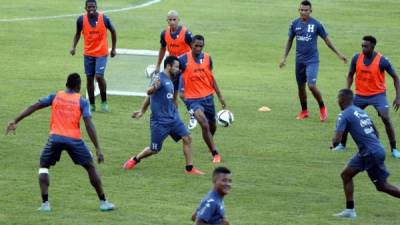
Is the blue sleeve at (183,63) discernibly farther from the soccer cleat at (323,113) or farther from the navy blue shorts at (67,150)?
the soccer cleat at (323,113)

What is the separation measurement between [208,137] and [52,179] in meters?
2.95

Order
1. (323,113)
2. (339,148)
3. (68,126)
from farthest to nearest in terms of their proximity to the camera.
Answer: (323,113), (339,148), (68,126)

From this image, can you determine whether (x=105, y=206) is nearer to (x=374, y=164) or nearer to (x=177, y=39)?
(x=374, y=164)

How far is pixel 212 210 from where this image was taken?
12.6 metres

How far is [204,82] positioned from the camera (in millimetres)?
19891

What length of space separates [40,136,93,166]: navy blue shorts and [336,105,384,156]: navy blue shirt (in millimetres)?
3712

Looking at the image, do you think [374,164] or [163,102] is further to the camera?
[163,102]

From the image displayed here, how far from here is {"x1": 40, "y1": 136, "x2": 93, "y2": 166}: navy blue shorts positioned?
16047 millimetres

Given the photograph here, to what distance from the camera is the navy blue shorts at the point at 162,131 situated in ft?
61.3

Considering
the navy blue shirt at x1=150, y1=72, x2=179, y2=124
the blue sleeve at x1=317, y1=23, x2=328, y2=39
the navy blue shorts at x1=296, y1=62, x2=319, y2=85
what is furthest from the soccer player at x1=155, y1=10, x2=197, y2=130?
the navy blue shirt at x1=150, y1=72, x2=179, y2=124

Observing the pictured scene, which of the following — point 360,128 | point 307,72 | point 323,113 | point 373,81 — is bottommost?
point 323,113

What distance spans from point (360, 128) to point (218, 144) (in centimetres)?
601

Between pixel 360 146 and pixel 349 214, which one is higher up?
pixel 360 146

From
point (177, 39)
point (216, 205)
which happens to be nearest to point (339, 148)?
point (177, 39)
